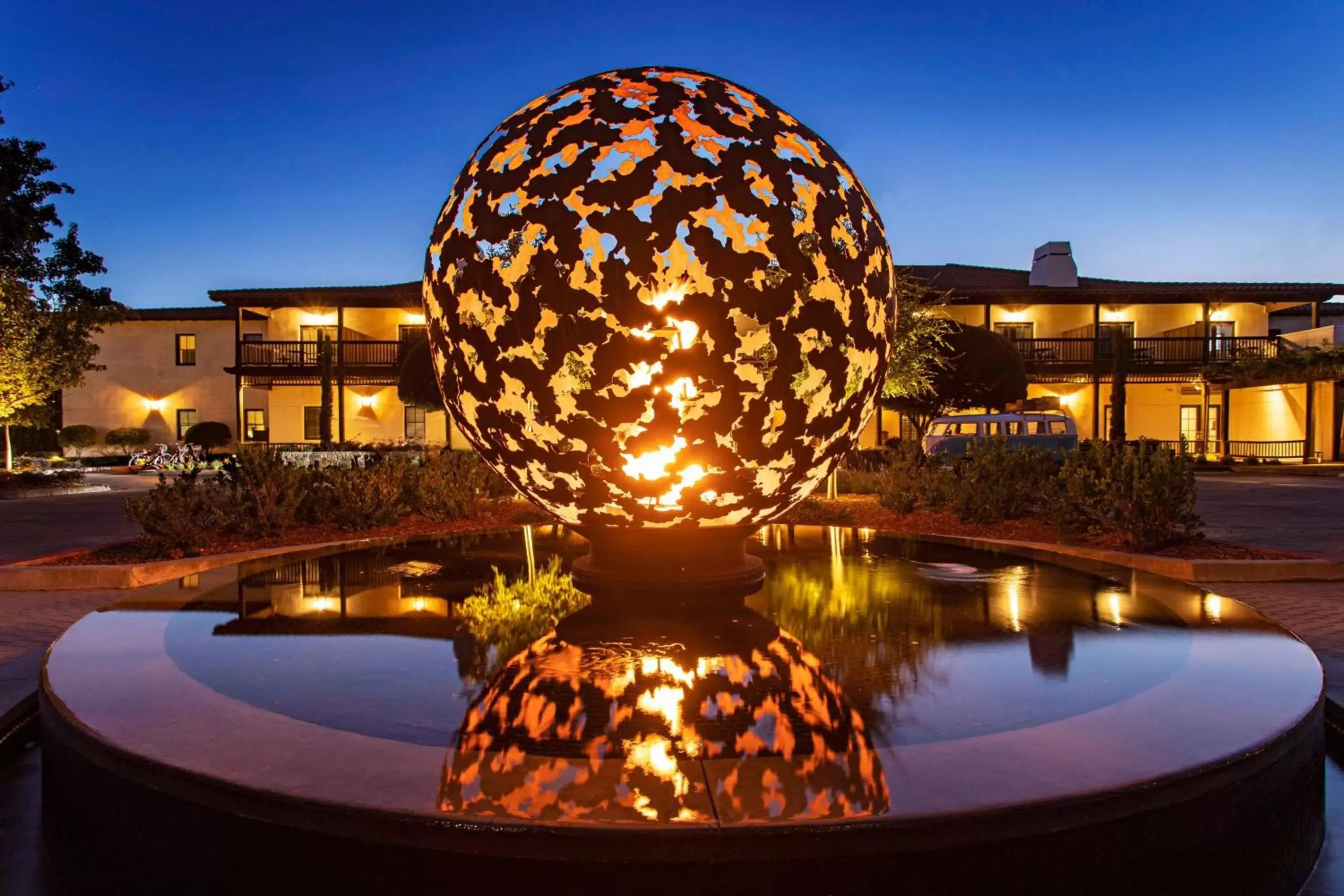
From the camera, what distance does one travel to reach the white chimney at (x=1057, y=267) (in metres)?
37.3

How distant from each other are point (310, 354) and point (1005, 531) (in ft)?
106

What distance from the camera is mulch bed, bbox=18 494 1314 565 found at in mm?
8242

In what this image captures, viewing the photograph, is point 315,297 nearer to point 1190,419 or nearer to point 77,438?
point 77,438

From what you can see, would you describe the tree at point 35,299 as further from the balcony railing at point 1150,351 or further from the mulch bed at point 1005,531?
the balcony railing at point 1150,351

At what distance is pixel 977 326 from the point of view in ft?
109

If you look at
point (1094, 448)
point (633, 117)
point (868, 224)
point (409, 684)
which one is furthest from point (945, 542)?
point (409, 684)

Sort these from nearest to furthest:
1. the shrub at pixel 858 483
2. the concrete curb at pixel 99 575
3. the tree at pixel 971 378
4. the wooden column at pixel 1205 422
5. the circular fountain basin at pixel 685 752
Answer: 1. the circular fountain basin at pixel 685 752
2. the concrete curb at pixel 99 575
3. the shrub at pixel 858 483
4. the tree at pixel 971 378
5. the wooden column at pixel 1205 422

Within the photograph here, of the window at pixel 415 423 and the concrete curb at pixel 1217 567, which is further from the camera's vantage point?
the window at pixel 415 423

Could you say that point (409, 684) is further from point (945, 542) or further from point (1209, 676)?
point (945, 542)

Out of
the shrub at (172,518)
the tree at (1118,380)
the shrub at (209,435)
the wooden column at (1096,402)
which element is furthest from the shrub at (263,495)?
the shrub at (209,435)

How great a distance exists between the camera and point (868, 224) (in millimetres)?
4441

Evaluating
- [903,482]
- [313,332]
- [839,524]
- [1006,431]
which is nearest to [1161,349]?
[1006,431]

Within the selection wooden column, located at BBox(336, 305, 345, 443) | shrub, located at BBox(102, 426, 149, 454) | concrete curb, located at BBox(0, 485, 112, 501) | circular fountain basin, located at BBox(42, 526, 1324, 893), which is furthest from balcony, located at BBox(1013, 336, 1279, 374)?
shrub, located at BBox(102, 426, 149, 454)

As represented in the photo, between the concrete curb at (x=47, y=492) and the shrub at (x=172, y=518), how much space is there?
51.7ft
